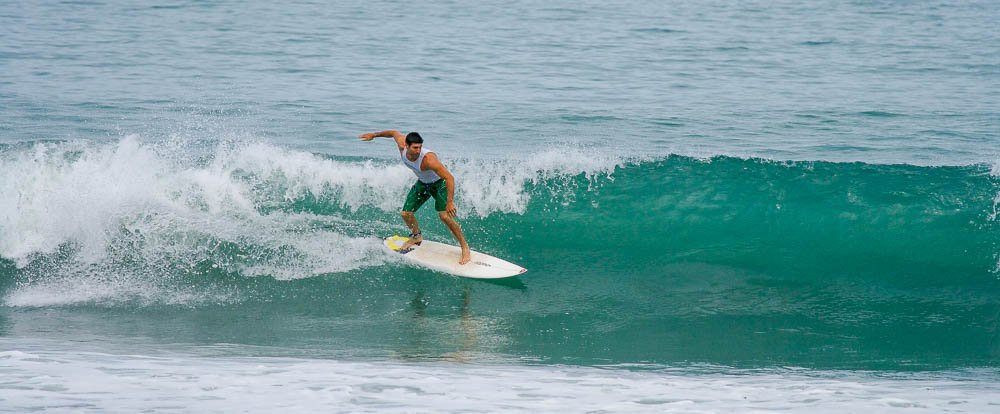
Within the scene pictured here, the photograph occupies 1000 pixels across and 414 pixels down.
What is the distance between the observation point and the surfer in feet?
28.4

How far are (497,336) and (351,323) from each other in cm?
133

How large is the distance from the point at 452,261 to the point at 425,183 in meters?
0.87

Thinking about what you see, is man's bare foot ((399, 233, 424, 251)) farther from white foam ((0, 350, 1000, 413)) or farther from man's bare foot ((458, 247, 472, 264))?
white foam ((0, 350, 1000, 413))

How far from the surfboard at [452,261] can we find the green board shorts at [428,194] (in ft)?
1.55

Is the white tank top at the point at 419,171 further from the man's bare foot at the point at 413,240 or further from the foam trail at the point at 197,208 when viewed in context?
the foam trail at the point at 197,208

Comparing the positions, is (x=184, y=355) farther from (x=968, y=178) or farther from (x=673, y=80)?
(x=673, y=80)

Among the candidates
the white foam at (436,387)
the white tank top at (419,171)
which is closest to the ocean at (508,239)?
the white foam at (436,387)

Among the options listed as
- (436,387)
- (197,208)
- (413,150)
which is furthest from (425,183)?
(197,208)

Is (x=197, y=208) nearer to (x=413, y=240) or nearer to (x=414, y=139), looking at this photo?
(x=413, y=240)

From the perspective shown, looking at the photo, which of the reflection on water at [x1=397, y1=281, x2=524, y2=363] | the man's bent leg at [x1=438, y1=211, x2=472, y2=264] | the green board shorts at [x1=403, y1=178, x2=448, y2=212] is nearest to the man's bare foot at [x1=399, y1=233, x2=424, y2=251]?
the green board shorts at [x1=403, y1=178, x2=448, y2=212]

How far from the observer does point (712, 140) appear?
1462cm

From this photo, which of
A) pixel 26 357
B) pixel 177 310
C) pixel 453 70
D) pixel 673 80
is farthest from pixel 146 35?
pixel 26 357

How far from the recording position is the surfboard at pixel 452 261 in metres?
9.13

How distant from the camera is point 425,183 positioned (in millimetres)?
9070
